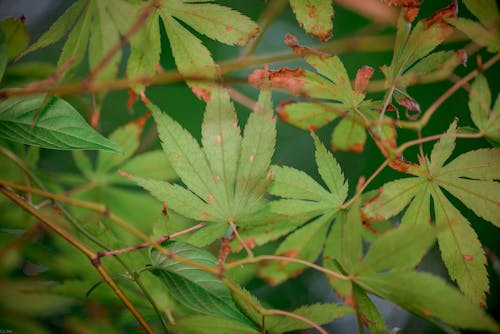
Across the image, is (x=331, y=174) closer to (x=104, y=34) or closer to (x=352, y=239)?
(x=352, y=239)

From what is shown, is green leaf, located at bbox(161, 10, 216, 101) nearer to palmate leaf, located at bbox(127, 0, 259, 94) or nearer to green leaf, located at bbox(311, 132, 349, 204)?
palmate leaf, located at bbox(127, 0, 259, 94)

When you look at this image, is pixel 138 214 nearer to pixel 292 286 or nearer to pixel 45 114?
pixel 45 114

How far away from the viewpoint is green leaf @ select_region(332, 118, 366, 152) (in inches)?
30.0

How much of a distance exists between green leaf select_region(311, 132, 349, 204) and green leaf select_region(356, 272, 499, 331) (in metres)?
0.20

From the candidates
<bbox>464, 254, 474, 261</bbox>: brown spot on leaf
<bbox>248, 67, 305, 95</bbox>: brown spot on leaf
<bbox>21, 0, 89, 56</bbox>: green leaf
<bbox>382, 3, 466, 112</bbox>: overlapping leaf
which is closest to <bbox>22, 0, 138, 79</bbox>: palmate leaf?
<bbox>21, 0, 89, 56</bbox>: green leaf

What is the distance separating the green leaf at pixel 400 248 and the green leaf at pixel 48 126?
374mm

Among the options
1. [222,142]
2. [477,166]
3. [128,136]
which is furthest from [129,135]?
[477,166]

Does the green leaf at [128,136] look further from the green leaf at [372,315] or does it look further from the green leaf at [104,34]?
the green leaf at [372,315]

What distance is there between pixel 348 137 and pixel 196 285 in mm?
431

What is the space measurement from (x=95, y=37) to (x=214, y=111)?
0.27m

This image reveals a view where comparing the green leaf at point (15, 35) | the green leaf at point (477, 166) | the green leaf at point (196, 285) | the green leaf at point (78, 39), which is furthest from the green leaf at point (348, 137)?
the green leaf at point (15, 35)

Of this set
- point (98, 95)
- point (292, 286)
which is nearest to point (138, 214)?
point (98, 95)

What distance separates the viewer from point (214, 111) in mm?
592

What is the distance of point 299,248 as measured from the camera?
69 cm
